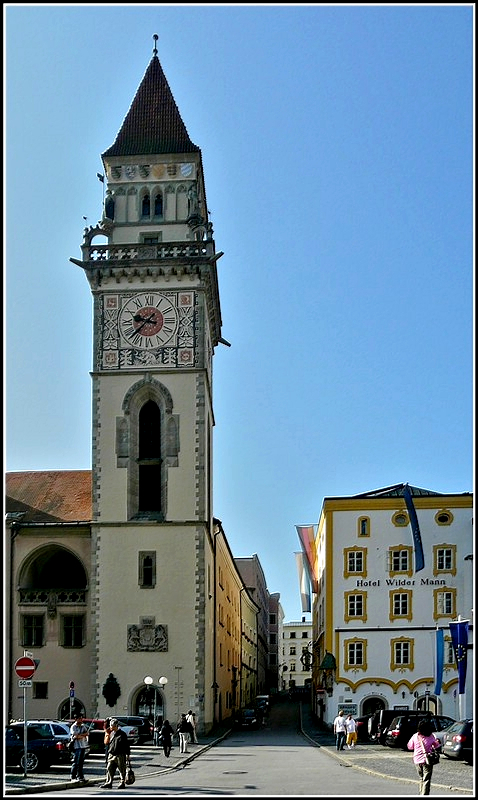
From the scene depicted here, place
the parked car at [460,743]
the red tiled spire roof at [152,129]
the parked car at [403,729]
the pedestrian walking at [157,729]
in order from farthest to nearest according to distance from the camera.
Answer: the red tiled spire roof at [152,129], the pedestrian walking at [157,729], the parked car at [403,729], the parked car at [460,743]

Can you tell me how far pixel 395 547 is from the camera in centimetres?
5519

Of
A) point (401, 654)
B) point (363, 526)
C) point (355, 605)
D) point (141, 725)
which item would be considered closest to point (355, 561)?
point (363, 526)

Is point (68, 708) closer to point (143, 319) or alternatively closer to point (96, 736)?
point (96, 736)

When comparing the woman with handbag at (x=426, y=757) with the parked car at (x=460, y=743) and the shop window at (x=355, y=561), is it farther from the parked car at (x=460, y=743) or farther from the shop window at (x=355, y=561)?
the shop window at (x=355, y=561)

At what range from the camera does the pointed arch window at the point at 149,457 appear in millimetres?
52875

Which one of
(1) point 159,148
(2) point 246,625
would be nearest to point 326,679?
(1) point 159,148

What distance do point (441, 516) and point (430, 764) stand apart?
3474cm

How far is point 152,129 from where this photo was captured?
2302 inches

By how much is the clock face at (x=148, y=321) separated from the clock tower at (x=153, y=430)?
0.05 metres

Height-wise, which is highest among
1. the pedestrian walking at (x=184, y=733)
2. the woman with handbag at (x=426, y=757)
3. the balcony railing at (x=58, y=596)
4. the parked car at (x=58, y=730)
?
the balcony railing at (x=58, y=596)

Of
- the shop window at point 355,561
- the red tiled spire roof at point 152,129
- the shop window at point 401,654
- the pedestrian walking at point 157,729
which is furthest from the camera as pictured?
the red tiled spire roof at point 152,129

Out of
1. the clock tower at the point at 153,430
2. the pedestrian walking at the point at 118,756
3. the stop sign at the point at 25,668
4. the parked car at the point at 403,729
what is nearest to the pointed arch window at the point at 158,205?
the clock tower at the point at 153,430

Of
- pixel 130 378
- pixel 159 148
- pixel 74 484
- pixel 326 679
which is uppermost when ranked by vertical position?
pixel 159 148

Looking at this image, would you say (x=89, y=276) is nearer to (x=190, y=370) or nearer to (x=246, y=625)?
(x=190, y=370)
